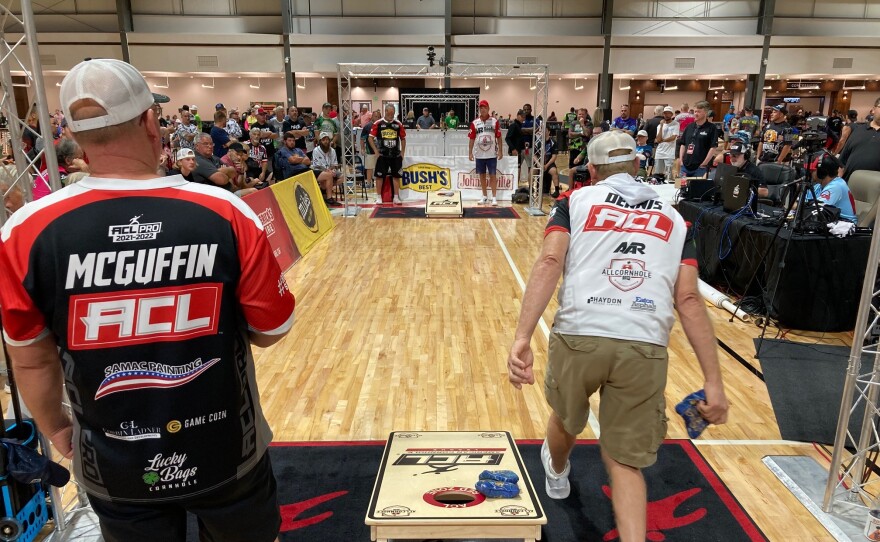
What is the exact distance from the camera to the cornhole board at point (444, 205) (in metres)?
11.4

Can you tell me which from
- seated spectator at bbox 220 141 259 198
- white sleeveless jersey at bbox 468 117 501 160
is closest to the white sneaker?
seated spectator at bbox 220 141 259 198

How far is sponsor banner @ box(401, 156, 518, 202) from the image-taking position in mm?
13195

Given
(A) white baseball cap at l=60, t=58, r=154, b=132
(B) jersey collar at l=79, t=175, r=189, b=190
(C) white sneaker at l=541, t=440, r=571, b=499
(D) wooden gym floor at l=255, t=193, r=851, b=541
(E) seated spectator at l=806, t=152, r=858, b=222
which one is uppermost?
(A) white baseball cap at l=60, t=58, r=154, b=132

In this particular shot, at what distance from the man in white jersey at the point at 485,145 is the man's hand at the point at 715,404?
34.1 feet

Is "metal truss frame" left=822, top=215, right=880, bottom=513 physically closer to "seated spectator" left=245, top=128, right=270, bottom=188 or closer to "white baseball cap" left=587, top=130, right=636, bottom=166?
"white baseball cap" left=587, top=130, right=636, bottom=166

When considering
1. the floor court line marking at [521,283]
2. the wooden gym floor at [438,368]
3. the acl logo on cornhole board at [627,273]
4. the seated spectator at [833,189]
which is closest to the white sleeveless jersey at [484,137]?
the floor court line marking at [521,283]

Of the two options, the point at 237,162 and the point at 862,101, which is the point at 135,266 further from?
the point at 862,101

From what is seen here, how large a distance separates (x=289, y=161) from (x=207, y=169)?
378cm

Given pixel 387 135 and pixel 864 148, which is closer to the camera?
pixel 864 148

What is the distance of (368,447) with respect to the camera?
3533 millimetres

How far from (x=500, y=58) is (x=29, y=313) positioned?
22.5 m

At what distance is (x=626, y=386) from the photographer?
2299 millimetres

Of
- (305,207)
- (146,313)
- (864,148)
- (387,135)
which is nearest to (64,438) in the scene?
(146,313)

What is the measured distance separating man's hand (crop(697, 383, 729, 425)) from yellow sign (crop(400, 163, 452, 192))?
1134 centimetres
